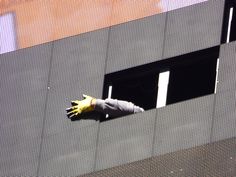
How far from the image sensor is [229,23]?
56.6m

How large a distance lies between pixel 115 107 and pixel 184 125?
127 inches

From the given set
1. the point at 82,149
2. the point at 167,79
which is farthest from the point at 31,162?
the point at 167,79

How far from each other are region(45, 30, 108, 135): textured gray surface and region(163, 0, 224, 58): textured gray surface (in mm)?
2811

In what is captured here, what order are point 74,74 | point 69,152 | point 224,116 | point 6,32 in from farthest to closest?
point 6,32 → point 74,74 → point 69,152 → point 224,116

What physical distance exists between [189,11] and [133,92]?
13.9 feet

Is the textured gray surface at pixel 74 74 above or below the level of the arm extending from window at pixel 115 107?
above

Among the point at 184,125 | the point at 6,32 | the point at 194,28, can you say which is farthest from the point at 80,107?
the point at 6,32

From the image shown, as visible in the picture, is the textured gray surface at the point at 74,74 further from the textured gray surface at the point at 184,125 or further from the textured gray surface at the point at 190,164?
the textured gray surface at the point at 184,125

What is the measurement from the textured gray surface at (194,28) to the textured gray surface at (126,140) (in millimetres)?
2654

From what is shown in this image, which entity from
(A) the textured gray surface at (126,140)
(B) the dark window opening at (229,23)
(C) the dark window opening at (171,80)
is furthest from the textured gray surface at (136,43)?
(B) the dark window opening at (229,23)

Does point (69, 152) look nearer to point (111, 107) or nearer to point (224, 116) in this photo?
point (111, 107)

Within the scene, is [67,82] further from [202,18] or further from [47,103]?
[202,18]

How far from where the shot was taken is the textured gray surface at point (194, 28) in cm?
5625

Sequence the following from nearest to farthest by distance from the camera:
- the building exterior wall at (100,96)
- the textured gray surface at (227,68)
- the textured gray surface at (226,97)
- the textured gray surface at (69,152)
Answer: the textured gray surface at (226,97), the textured gray surface at (227,68), the building exterior wall at (100,96), the textured gray surface at (69,152)
